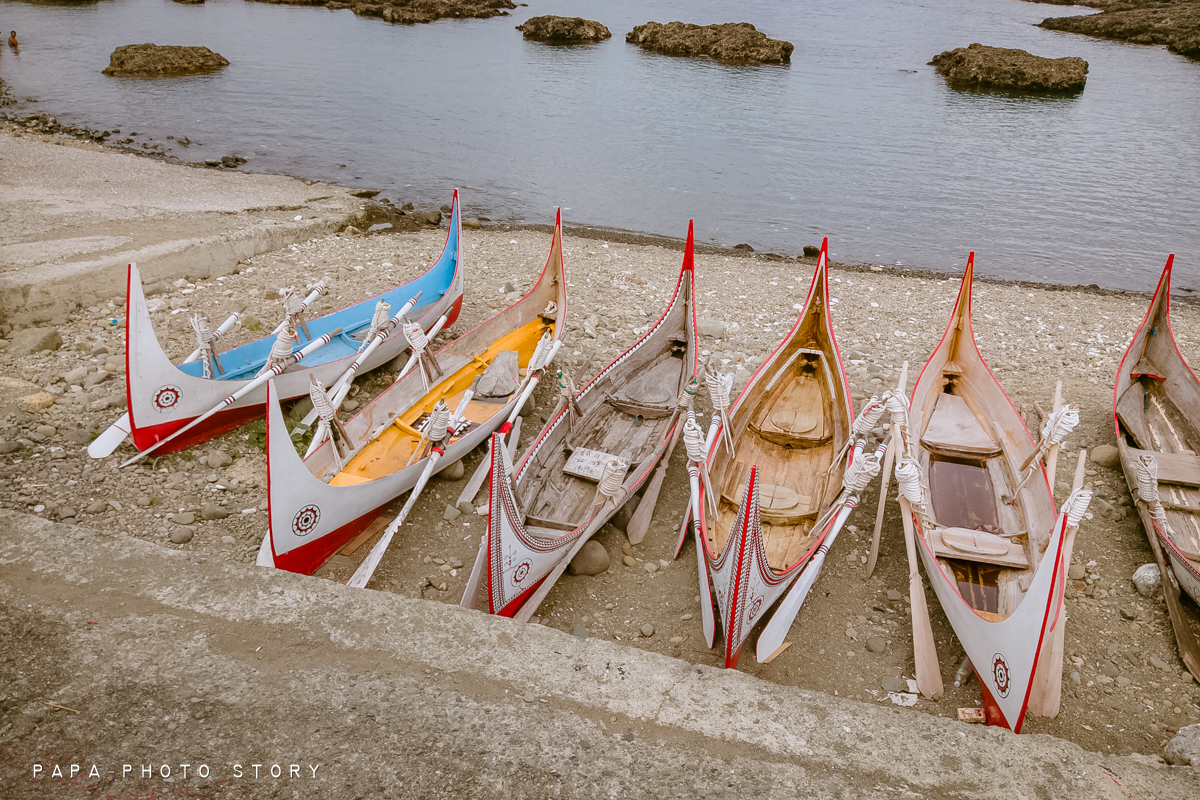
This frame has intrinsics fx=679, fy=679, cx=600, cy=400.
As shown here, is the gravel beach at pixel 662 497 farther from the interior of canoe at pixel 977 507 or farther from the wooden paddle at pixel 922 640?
the interior of canoe at pixel 977 507

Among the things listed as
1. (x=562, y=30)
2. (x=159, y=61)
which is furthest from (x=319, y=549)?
(x=562, y=30)

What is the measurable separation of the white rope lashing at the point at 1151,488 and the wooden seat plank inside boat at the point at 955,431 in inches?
49.3

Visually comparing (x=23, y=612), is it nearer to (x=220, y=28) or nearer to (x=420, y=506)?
(x=420, y=506)

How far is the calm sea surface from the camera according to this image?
19.4m

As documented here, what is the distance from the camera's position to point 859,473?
6035mm

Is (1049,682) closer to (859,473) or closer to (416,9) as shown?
(859,473)

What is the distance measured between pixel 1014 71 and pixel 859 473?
129ft

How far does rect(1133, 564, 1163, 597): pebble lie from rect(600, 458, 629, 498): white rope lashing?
4997mm

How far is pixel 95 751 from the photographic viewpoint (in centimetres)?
359

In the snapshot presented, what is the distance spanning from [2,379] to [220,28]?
42.0m

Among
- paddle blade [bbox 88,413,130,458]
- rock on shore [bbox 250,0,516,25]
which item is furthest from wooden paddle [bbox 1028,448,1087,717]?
rock on shore [bbox 250,0,516,25]

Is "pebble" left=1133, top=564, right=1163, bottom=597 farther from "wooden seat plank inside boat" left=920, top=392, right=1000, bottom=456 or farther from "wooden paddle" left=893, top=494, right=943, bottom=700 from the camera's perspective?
"wooden paddle" left=893, top=494, right=943, bottom=700

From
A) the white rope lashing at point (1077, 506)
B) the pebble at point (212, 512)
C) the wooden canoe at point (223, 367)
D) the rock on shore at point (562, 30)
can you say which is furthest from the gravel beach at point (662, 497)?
the rock on shore at point (562, 30)

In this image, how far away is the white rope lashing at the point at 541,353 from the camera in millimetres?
8445
